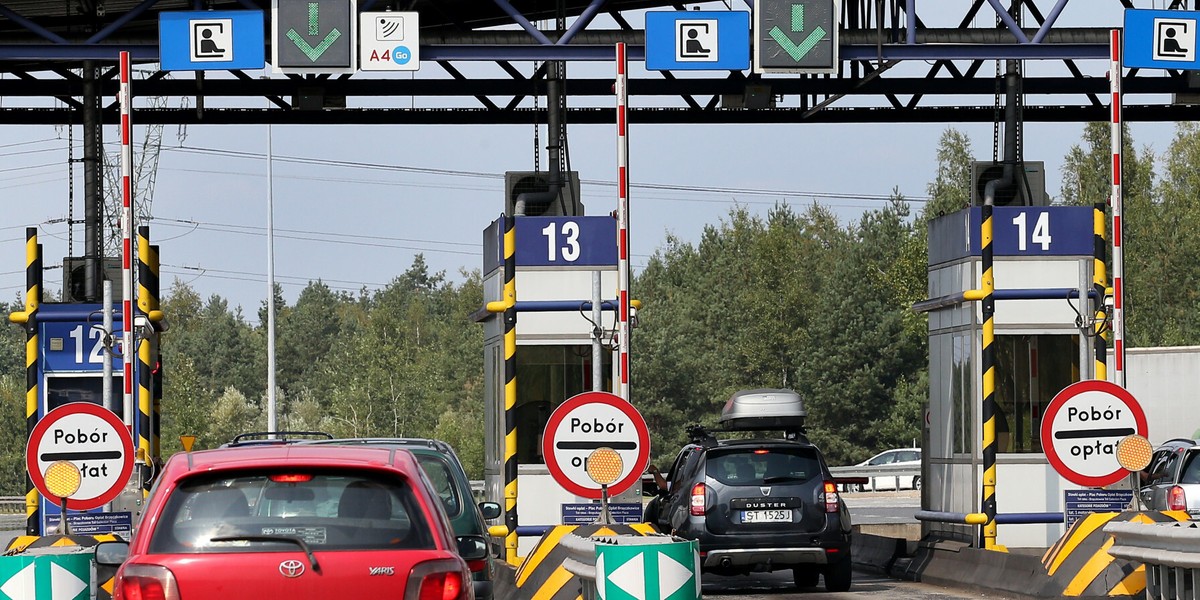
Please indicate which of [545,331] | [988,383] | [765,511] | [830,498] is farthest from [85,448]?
[988,383]

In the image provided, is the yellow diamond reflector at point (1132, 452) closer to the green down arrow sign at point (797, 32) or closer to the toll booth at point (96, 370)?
the green down arrow sign at point (797, 32)

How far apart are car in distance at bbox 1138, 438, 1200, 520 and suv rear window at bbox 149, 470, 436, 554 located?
41.6 feet

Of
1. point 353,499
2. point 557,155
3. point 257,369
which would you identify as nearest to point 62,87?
point 557,155

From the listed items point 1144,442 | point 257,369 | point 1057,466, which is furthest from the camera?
point 257,369

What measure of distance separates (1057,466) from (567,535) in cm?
379

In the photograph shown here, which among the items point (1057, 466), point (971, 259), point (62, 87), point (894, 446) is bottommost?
point (894, 446)

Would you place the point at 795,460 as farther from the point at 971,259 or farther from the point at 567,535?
the point at 567,535

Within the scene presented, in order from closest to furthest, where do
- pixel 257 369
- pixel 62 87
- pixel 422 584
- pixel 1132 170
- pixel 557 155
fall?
pixel 422 584
pixel 557 155
pixel 62 87
pixel 1132 170
pixel 257 369

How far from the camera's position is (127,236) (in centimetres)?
1691

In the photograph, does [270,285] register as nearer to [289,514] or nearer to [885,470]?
[885,470]

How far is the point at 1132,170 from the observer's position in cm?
8019

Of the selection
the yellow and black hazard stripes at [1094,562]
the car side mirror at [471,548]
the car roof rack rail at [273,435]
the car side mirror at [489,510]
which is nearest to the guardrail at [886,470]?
the yellow and black hazard stripes at [1094,562]

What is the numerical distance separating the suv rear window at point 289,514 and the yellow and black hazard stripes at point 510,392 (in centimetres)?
1019

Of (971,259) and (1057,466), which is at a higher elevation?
(971,259)
